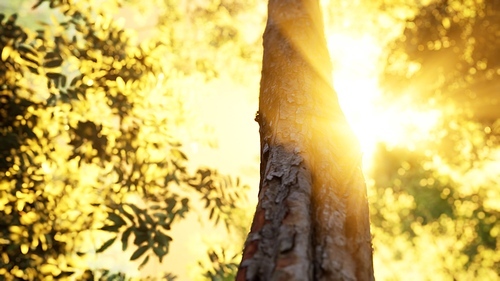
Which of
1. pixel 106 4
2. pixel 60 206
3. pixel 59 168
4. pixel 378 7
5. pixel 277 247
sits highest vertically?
pixel 378 7

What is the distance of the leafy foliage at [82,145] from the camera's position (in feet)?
19.3

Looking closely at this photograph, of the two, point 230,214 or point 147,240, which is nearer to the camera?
point 147,240

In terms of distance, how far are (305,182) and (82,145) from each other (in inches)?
214

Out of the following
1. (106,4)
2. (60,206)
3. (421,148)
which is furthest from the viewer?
(421,148)

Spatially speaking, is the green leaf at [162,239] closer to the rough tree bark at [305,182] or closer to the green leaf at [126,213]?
the green leaf at [126,213]

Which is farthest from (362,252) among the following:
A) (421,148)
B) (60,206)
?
(421,148)

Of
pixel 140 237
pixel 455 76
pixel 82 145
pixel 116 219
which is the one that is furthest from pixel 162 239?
pixel 455 76

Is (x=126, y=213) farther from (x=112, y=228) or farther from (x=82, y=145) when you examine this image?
(x=82, y=145)

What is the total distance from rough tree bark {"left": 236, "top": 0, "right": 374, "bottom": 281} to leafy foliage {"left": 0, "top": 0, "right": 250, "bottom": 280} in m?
3.40

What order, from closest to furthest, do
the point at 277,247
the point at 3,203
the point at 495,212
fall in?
the point at 277,247
the point at 3,203
the point at 495,212

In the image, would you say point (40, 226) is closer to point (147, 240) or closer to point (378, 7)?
point (147, 240)

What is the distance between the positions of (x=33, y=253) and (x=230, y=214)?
115 inches

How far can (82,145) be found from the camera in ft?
21.5

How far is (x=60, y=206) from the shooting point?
256 inches
